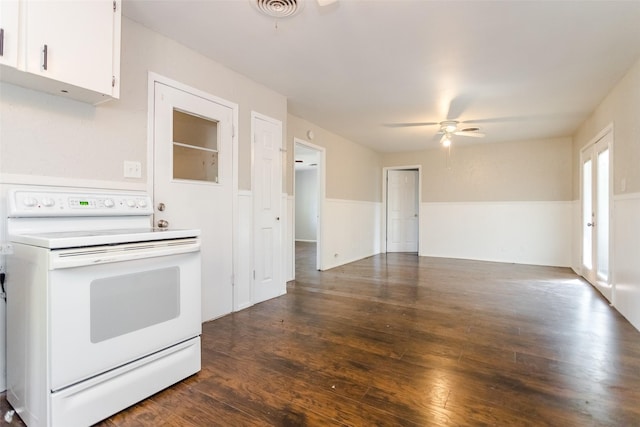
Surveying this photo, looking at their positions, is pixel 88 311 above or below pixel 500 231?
below

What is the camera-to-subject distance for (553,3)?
80.5 inches

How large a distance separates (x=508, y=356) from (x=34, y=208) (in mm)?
3030

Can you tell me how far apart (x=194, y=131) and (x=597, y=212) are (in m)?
4.92

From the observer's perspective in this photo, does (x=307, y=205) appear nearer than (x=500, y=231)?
No

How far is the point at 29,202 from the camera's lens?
1.70m

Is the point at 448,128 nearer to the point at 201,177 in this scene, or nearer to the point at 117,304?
the point at 201,177

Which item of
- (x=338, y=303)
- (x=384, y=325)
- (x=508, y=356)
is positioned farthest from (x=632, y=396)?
(x=338, y=303)

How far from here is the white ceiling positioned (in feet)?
7.05

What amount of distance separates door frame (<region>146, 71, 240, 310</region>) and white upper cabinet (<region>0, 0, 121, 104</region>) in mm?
457

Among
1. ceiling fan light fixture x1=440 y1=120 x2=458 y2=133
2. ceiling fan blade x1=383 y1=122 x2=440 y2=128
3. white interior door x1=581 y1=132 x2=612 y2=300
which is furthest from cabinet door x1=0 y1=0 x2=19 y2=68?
white interior door x1=581 y1=132 x2=612 y2=300

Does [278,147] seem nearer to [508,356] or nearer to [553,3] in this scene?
[553,3]

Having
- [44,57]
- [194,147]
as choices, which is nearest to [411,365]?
[194,147]

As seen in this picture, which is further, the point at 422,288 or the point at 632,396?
the point at 422,288

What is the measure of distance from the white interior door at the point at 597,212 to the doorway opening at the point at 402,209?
3.20 meters
